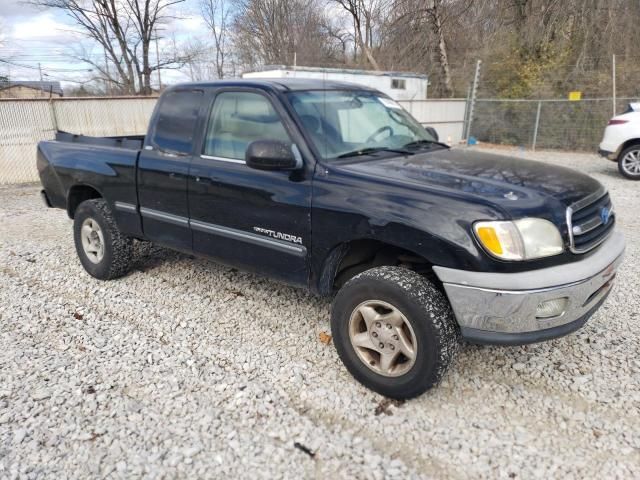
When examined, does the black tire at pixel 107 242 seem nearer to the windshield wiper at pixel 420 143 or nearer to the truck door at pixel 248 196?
the truck door at pixel 248 196

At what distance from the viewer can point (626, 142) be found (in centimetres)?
988

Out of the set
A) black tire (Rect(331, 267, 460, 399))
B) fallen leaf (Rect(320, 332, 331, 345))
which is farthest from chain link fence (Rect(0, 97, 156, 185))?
black tire (Rect(331, 267, 460, 399))

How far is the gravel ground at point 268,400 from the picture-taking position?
2486 mm

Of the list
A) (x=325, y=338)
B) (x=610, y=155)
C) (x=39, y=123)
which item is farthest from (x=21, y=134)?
(x=610, y=155)

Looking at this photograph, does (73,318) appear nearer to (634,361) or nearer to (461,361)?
(461,361)

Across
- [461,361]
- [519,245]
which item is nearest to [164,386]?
[461,361]

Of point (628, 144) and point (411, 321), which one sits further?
point (628, 144)

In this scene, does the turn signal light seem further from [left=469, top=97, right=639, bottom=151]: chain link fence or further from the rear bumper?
[left=469, top=97, right=639, bottom=151]: chain link fence

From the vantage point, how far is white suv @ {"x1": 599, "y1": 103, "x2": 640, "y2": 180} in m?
9.71

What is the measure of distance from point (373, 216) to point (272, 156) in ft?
2.49

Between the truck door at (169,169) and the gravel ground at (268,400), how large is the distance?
0.67m

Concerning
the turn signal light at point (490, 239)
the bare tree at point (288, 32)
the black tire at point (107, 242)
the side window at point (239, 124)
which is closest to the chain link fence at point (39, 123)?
the black tire at point (107, 242)

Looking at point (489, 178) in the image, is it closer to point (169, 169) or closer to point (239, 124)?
point (239, 124)

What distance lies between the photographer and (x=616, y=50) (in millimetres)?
16594
